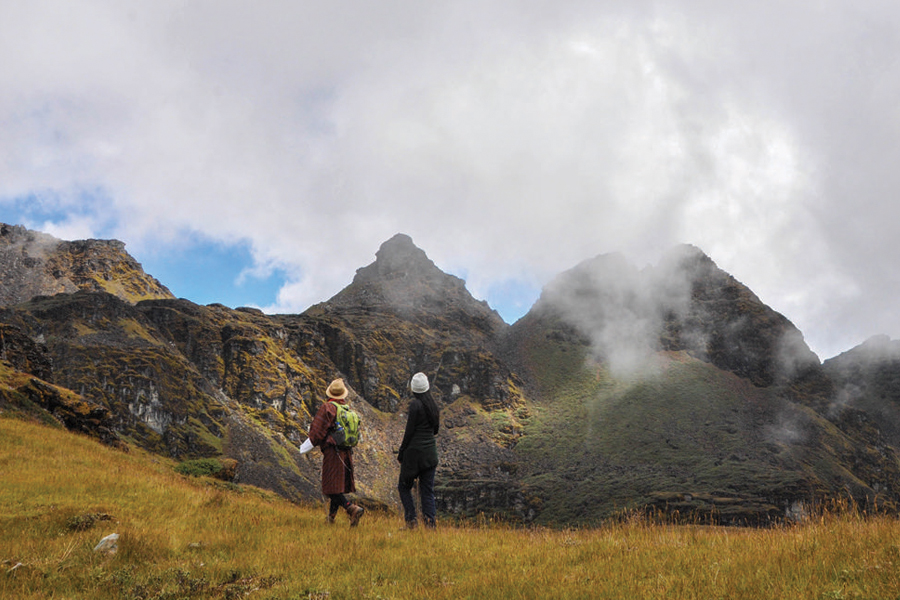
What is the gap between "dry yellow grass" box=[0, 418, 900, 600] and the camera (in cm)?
511

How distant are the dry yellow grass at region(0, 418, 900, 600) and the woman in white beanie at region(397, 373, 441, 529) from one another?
0.90 metres

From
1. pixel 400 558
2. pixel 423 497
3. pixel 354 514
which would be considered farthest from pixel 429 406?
pixel 400 558

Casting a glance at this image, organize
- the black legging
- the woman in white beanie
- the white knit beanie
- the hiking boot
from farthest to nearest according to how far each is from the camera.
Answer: the woman in white beanie, the white knit beanie, the black legging, the hiking boot

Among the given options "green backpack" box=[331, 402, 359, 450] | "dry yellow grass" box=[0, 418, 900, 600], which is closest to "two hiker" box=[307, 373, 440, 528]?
"green backpack" box=[331, 402, 359, 450]

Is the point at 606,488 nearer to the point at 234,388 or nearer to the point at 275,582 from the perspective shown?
the point at 234,388

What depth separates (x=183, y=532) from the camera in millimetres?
8734

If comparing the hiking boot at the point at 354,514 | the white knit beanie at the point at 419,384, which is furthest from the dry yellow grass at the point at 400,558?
the white knit beanie at the point at 419,384

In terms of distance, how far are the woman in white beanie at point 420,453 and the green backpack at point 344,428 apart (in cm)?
110

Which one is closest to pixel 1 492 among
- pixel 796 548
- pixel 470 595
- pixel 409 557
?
pixel 409 557

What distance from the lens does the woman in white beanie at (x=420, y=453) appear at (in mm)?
10719

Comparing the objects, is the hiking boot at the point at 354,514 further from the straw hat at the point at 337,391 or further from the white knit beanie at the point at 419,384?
the white knit beanie at the point at 419,384

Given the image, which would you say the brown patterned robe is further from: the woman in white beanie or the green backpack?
the woman in white beanie

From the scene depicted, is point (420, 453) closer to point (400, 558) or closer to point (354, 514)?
point (354, 514)

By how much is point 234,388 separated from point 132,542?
488 feet
